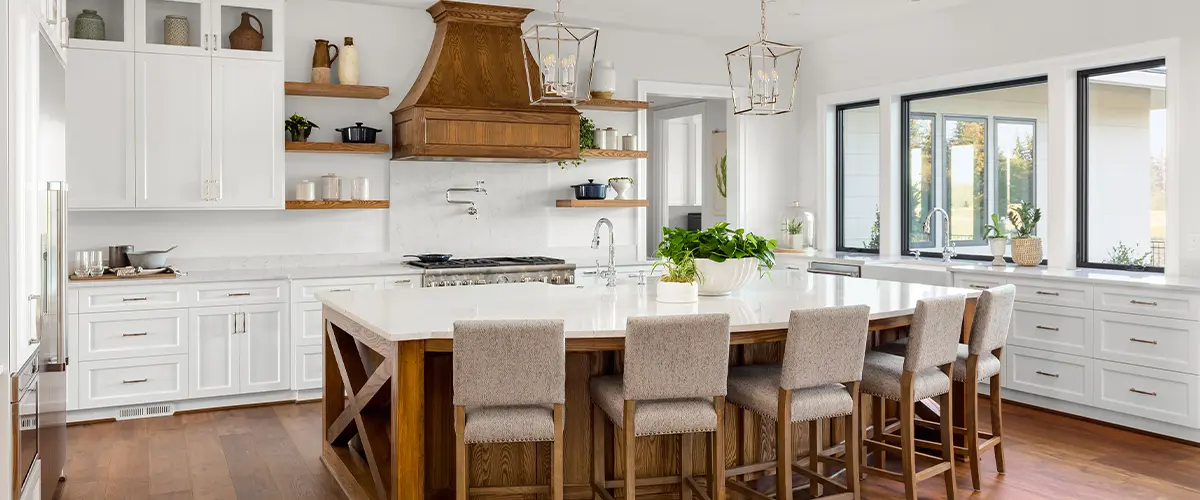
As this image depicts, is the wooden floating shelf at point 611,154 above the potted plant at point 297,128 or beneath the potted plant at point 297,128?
beneath

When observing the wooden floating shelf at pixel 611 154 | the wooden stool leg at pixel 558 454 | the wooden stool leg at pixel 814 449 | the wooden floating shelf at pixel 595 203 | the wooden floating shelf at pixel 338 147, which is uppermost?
the wooden floating shelf at pixel 611 154

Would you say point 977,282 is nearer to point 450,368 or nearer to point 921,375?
point 921,375

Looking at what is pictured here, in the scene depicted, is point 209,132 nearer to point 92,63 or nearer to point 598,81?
point 92,63

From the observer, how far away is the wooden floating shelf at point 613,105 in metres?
Answer: 6.84

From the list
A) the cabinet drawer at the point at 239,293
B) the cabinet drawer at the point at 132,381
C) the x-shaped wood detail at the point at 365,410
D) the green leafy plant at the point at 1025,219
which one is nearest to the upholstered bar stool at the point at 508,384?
the x-shaped wood detail at the point at 365,410

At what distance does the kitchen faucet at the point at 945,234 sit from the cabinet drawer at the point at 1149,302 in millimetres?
1293

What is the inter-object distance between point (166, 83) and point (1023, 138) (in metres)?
5.62

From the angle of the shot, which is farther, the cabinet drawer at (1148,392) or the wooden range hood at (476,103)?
the wooden range hood at (476,103)

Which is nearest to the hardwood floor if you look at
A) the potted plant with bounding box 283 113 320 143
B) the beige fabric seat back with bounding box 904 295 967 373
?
the beige fabric seat back with bounding box 904 295 967 373

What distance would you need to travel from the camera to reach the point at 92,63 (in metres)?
5.29

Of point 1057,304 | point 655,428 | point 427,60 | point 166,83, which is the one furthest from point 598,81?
point 655,428

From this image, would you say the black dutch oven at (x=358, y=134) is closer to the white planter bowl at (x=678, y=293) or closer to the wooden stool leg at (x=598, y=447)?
the white planter bowl at (x=678, y=293)

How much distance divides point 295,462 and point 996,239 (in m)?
4.59

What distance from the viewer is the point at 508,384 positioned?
303 cm
